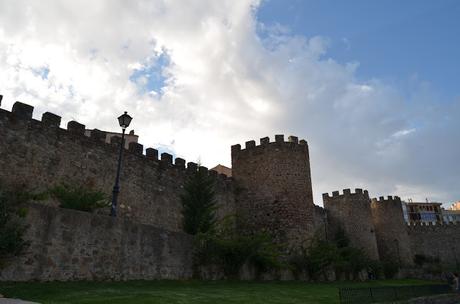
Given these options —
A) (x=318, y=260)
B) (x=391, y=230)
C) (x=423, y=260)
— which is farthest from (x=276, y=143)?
(x=423, y=260)

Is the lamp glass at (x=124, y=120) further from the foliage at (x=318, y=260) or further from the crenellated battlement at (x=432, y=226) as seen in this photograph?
the crenellated battlement at (x=432, y=226)

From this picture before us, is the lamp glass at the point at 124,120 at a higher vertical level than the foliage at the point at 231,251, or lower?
higher

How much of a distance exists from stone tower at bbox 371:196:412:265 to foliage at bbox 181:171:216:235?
27263mm

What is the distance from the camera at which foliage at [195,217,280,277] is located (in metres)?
14.6

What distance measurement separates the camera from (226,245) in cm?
1505

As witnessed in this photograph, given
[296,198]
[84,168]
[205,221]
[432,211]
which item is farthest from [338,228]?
[432,211]

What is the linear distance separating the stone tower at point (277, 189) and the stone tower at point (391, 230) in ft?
68.6

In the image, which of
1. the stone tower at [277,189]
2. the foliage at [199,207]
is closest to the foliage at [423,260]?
the stone tower at [277,189]

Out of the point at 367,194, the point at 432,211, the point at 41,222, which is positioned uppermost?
the point at 432,211

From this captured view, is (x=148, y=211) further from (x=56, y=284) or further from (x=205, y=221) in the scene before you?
(x=56, y=284)

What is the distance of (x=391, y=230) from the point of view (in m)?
40.7

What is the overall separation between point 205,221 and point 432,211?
82.7 m

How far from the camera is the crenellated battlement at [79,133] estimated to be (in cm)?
1529

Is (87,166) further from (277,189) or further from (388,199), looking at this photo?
(388,199)
